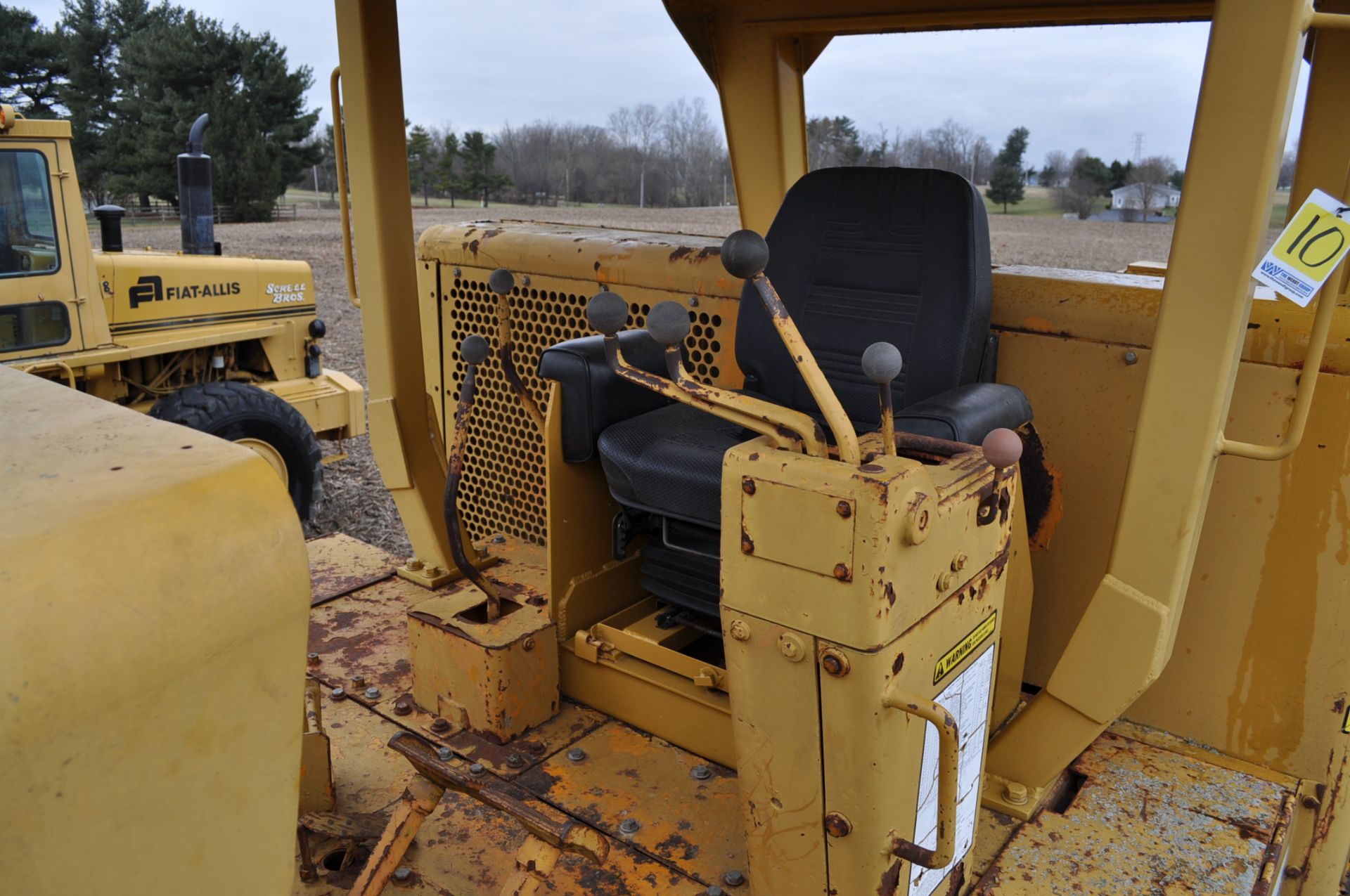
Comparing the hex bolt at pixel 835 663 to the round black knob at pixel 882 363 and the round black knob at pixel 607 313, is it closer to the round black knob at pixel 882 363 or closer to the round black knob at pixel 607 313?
the round black knob at pixel 882 363

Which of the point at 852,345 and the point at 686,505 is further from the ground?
the point at 852,345

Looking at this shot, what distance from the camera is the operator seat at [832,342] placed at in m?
2.14

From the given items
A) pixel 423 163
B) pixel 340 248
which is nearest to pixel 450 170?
pixel 423 163

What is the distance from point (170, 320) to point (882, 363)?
4.96 meters

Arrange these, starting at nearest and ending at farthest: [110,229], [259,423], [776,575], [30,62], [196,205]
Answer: [776,575] → [259,423] → [110,229] → [196,205] → [30,62]

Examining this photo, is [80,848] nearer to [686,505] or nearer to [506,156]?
[686,505]

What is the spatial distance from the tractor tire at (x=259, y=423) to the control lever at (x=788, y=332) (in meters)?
4.10

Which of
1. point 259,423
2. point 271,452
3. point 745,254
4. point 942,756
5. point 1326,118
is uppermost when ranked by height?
point 1326,118

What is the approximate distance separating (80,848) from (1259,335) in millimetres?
2030

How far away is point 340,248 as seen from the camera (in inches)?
782

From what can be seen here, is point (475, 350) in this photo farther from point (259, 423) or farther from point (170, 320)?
point (170, 320)

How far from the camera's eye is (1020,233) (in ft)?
81.3

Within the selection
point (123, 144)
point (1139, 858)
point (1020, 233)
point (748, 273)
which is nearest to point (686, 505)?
point (748, 273)

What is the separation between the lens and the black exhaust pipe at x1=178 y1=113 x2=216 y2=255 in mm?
6227
